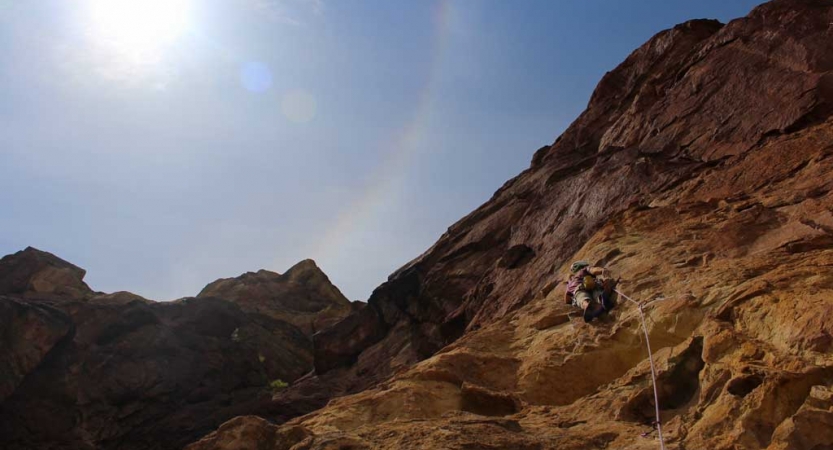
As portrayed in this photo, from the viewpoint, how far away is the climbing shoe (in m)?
12.6

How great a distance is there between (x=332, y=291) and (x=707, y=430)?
50.3 m

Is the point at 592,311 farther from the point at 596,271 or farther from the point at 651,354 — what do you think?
the point at 651,354

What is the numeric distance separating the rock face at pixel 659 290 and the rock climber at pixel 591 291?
329 mm

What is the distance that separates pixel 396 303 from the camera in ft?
104

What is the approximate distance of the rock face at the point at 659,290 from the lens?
8555 millimetres

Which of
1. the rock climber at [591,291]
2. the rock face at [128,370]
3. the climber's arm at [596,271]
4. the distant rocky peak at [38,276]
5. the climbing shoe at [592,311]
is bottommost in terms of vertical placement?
the climbing shoe at [592,311]

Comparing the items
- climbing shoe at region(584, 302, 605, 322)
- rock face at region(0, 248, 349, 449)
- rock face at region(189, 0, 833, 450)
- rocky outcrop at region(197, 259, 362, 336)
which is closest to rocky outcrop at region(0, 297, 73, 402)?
rock face at region(0, 248, 349, 449)

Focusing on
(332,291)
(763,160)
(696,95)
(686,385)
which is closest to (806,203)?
(763,160)

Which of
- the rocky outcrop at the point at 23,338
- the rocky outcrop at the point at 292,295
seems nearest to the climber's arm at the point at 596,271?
the rocky outcrop at the point at 23,338

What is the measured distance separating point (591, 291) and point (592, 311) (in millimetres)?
622

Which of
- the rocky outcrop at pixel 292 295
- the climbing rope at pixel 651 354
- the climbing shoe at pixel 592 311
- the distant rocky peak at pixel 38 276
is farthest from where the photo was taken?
the rocky outcrop at pixel 292 295

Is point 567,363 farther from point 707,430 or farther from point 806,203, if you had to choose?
point 806,203

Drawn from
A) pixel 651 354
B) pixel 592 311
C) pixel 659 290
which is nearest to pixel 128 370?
pixel 592 311

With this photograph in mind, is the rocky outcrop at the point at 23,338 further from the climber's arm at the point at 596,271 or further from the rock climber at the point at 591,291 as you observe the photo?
the climber's arm at the point at 596,271
